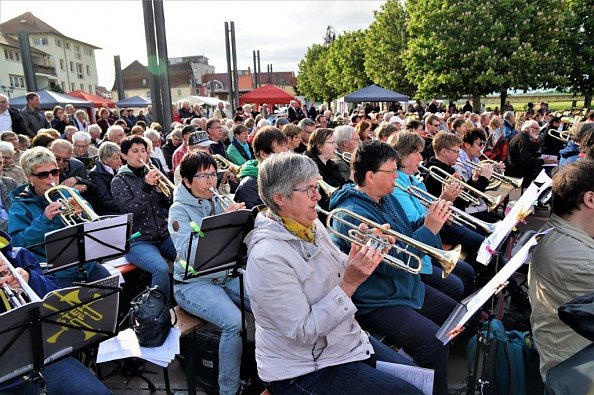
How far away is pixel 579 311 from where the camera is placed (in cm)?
194

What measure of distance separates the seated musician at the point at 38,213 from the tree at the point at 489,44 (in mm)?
21588

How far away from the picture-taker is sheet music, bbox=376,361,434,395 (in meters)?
2.31

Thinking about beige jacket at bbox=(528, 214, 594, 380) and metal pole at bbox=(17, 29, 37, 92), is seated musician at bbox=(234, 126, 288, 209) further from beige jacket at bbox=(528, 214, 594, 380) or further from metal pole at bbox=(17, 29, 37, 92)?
metal pole at bbox=(17, 29, 37, 92)

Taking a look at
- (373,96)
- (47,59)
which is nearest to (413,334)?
(373,96)

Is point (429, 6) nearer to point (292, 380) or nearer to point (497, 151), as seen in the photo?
Answer: point (497, 151)

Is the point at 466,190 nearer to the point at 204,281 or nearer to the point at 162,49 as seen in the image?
the point at 204,281

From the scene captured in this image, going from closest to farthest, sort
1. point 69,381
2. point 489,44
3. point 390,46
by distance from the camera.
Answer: point 69,381 < point 489,44 < point 390,46

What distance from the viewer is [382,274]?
2.91 meters

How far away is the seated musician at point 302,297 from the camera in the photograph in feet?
6.82

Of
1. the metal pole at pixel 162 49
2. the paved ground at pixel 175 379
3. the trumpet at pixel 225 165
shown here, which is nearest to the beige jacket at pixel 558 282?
the paved ground at pixel 175 379

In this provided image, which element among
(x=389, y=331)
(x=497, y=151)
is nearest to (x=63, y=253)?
(x=389, y=331)

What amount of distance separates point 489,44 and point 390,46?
919 cm

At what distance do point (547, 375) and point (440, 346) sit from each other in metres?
0.64

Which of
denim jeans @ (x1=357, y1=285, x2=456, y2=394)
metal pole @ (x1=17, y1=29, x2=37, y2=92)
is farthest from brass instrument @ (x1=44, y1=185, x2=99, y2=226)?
metal pole @ (x1=17, y1=29, x2=37, y2=92)
